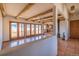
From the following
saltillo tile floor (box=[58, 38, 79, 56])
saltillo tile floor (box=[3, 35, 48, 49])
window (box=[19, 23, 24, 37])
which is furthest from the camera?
saltillo tile floor (box=[58, 38, 79, 56])

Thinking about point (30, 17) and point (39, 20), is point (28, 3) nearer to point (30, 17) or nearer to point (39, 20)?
point (30, 17)

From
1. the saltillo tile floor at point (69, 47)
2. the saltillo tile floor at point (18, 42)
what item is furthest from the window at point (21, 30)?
the saltillo tile floor at point (69, 47)

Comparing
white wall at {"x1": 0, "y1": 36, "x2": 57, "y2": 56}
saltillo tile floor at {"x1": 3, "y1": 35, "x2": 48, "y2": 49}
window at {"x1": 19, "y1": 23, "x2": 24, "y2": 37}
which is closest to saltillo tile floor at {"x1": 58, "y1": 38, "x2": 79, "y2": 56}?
white wall at {"x1": 0, "y1": 36, "x2": 57, "y2": 56}

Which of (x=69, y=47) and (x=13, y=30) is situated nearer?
(x=13, y=30)

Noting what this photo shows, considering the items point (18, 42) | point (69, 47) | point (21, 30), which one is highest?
point (21, 30)

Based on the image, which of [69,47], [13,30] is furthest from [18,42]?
[69,47]

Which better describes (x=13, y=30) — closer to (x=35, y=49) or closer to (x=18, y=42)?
(x=18, y=42)

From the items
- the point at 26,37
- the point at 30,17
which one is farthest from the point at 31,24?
the point at 26,37

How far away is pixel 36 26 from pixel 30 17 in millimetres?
171

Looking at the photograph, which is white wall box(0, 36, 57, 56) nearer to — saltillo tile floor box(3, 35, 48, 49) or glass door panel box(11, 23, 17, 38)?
saltillo tile floor box(3, 35, 48, 49)

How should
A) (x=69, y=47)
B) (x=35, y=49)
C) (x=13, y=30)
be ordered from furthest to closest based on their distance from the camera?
(x=69, y=47) < (x=35, y=49) < (x=13, y=30)

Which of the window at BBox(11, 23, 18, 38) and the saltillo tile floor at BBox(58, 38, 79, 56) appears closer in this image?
the window at BBox(11, 23, 18, 38)

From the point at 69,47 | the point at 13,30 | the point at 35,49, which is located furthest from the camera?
the point at 69,47

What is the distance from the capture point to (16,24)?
3.94 ft
